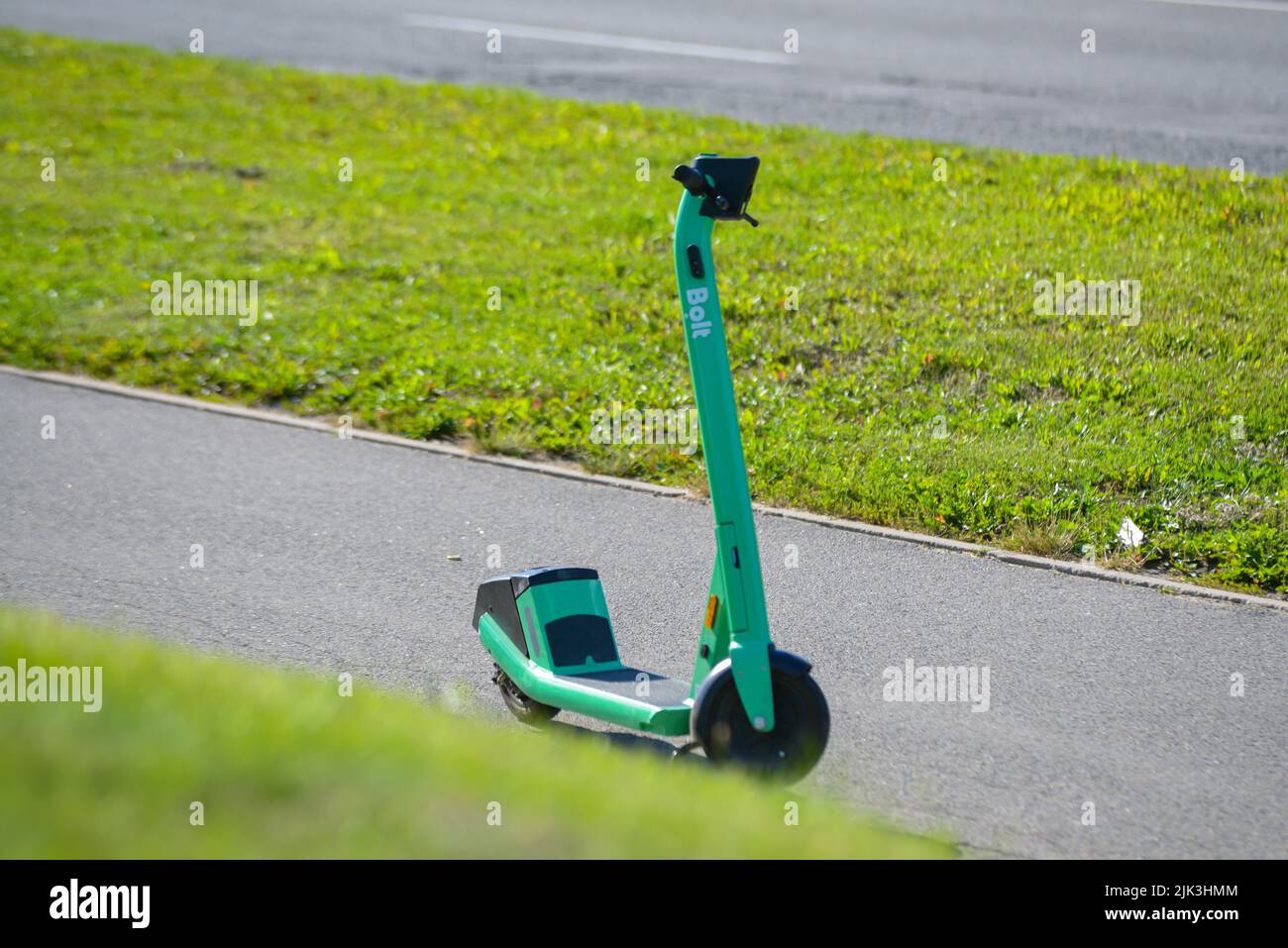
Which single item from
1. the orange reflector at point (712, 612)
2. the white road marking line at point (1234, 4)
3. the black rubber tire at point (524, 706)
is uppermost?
the white road marking line at point (1234, 4)

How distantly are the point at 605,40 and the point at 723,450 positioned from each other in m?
13.8

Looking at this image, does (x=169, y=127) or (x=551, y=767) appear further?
(x=169, y=127)

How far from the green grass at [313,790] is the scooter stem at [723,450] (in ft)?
1.34

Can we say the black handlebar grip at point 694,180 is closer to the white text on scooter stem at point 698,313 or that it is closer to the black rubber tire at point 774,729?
the white text on scooter stem at point 698,313

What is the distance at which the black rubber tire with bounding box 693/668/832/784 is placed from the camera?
173 inches

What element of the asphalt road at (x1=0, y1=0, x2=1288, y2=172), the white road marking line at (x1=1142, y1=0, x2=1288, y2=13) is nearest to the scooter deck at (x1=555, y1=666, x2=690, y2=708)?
the asphalt road at (x1=0, y1=0, x2=1288, y2=172)

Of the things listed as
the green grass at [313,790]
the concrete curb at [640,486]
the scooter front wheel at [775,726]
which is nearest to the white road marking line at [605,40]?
the concrete curb at [640,486]

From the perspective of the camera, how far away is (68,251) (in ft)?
37.5

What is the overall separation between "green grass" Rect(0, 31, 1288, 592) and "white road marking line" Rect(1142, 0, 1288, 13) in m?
7.49

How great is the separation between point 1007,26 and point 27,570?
46.2 feet

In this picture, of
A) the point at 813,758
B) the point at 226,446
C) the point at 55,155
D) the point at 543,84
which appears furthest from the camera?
the point at 543,84

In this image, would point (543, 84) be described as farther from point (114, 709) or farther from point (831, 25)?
point (114, 709)

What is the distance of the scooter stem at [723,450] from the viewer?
4.38 m
